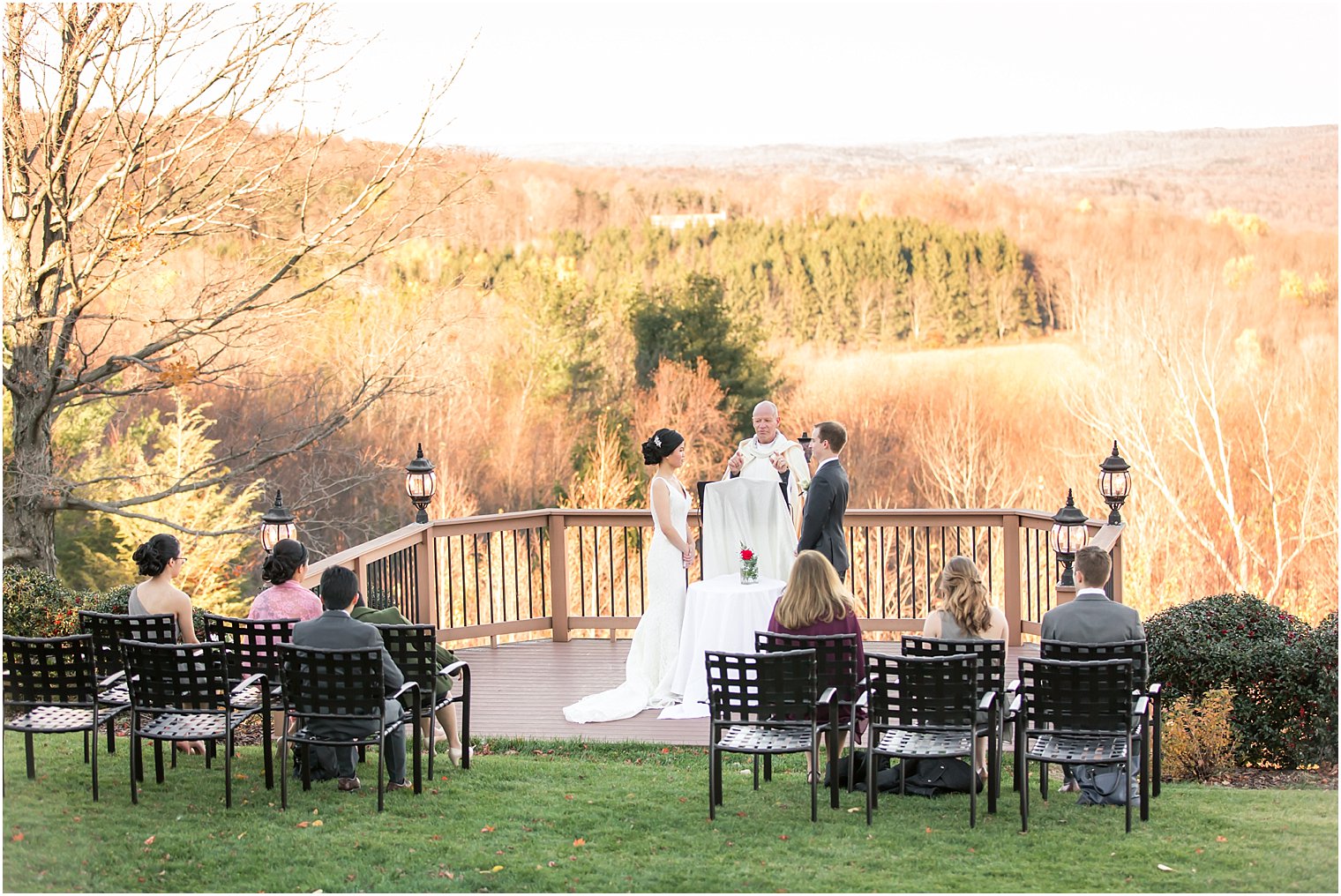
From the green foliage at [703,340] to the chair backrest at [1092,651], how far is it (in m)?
32.3

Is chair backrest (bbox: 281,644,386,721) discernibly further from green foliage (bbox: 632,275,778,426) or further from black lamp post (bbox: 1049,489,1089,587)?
green foliage (bbox: 632,275,778,426)

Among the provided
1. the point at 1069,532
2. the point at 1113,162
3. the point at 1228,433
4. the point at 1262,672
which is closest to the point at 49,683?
the point at 1069,532

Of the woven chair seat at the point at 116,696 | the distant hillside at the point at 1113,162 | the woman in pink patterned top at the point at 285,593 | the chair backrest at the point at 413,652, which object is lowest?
the woven chair seat at the point at 116,696

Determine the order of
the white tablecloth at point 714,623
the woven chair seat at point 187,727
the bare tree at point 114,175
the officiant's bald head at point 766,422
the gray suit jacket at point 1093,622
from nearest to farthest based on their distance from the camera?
1. the gray suit jacket at point 1093,622
2. the woven chair seat at point 187,727
3. the white tablecloth at point 714,623
4. the officiant's bald head at point 766,422
5. the bare tree at point 114,175

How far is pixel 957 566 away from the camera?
631cm

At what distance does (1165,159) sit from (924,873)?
37462 mm

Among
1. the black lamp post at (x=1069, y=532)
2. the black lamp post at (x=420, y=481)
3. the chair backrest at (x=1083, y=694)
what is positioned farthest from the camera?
the black lamp post at (x=420, y=481)

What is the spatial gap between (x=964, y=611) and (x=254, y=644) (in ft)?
11.0

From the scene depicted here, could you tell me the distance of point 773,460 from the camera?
9391 millimetres

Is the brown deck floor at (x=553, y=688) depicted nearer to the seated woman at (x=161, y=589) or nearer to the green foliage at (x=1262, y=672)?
the green foliage at (x=1262, y=672)

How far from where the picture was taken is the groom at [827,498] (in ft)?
27.0

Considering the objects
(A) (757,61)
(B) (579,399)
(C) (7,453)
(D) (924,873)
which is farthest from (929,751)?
(A) (757,61)

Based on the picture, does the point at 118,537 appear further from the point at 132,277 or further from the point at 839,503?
the point at 839,503

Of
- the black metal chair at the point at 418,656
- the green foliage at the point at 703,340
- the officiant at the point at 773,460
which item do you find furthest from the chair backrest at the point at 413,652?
the green foliage at the point at 703,340
